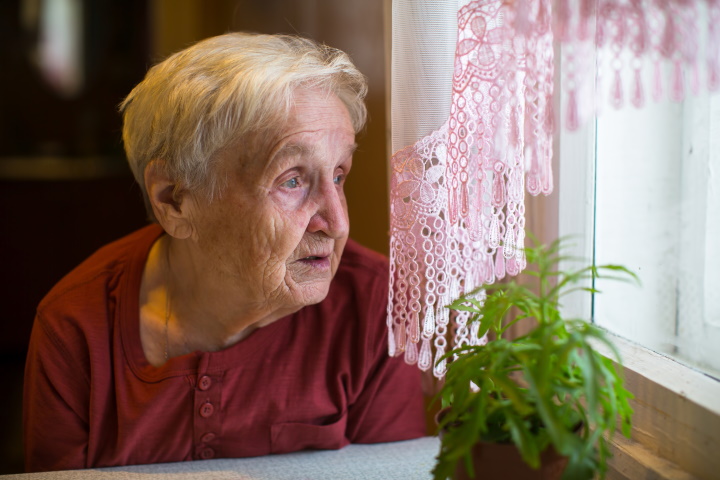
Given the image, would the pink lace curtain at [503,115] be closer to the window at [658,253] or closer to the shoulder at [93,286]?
the window at [658,253]

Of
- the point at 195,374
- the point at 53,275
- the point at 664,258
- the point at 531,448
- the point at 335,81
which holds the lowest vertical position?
the point at 53,275

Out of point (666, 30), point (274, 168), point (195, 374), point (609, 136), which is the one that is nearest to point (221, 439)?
point (195, 374)

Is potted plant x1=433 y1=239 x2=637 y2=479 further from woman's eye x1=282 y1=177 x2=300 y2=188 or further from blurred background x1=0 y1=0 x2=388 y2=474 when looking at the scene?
blurred background x1=0 y1=0 x2=388 y2=474

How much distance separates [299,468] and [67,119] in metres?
4.27

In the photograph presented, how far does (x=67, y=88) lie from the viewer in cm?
485

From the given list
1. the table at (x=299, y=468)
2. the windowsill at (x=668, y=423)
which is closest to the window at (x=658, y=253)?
the windowsill at (x=668, y=423)

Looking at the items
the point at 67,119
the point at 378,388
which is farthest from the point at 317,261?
the point at 67,119

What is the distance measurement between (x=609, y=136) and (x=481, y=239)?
0.32 m

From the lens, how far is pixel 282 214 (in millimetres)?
1213

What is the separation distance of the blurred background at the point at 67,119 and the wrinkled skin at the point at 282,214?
1.08 meters

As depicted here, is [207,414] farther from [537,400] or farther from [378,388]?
[537,400]

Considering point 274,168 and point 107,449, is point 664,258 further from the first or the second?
point 107,449

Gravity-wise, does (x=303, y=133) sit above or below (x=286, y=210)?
above

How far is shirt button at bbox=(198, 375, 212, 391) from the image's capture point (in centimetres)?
131
